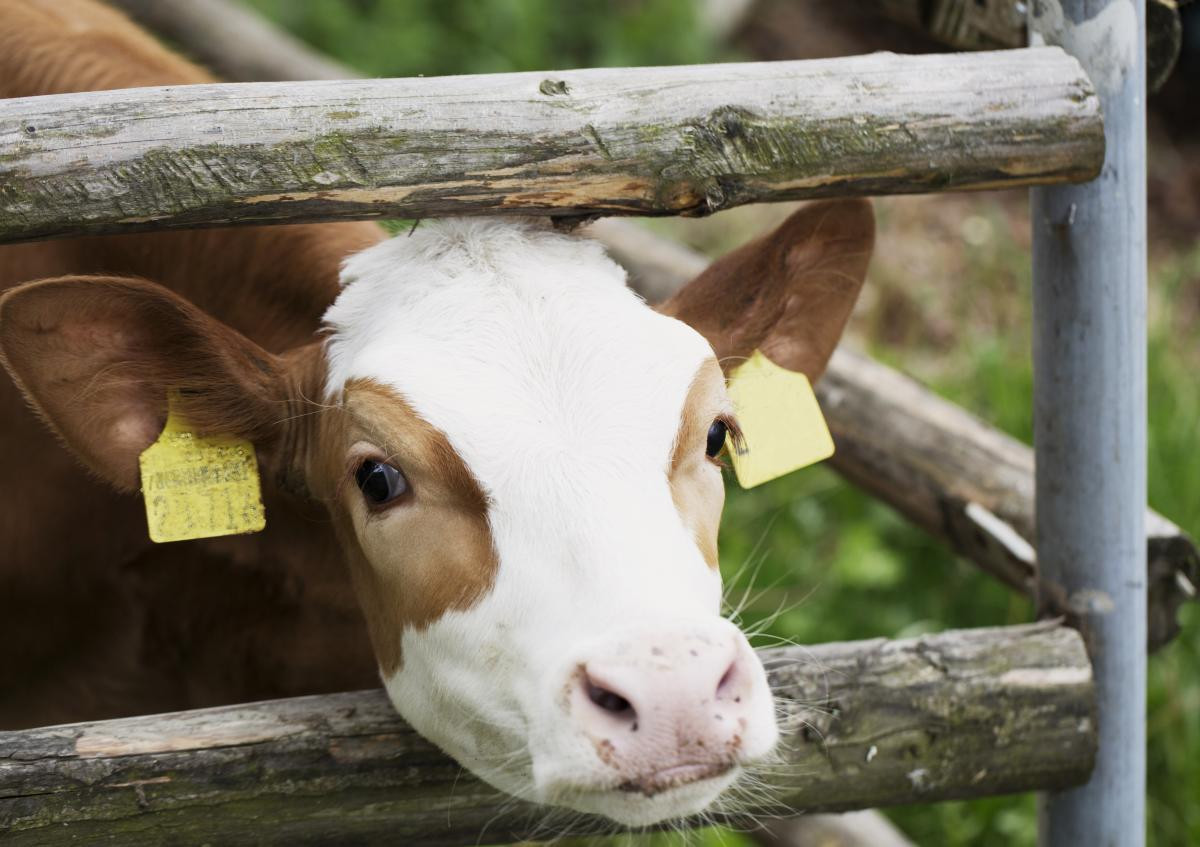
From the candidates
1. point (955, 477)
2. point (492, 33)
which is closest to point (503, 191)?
point (955, 477)

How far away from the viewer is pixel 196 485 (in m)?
2.07

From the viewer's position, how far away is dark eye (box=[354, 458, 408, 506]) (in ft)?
5.99

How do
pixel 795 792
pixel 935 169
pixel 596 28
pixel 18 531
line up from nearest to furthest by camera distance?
pixel 935 169, pixel 795 792, pixel 18 531, pixel 596 28

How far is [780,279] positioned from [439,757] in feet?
3.16

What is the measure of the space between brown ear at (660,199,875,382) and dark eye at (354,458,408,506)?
61 centimetres

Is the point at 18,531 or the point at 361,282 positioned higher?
the point at 361,282

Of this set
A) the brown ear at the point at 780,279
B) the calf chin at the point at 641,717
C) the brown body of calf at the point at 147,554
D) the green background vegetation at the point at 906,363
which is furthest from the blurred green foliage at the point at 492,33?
the calf chin at the point at 641,717

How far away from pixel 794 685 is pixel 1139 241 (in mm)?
893

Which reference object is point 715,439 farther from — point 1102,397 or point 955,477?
point 955,477

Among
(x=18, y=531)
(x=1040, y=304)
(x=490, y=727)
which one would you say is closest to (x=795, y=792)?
(x=490, y=727)

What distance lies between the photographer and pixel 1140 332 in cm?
215

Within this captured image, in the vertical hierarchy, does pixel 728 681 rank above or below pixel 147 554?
above

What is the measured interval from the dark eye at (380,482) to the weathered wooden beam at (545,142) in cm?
35

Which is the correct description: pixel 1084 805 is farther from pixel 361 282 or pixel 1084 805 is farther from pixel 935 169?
pixel 361 282
